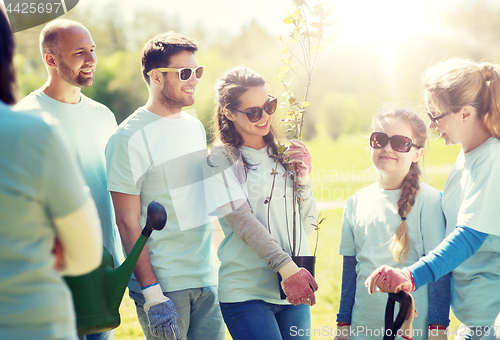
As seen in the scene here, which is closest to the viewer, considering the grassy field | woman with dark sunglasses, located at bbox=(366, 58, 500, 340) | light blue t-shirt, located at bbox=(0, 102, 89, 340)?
light blue t-shirt, located at bbox=(0, 102, 89, 340)

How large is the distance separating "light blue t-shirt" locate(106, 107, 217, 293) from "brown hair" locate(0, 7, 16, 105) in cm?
104

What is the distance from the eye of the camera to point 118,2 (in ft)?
115

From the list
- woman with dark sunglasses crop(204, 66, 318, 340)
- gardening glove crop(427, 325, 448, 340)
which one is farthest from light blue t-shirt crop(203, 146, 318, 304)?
gardening glove crop(427, 325, 448, 340)

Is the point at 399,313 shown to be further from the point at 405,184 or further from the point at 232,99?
the point at 232,99

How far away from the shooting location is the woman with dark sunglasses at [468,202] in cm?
181

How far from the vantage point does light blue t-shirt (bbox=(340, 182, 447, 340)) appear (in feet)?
6.88

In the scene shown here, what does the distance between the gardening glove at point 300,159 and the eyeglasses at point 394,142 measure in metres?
0.39

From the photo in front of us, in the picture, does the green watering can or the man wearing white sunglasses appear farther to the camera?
the man wearing white sunglasses

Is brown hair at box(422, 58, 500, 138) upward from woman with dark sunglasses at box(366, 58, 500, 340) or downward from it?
upward

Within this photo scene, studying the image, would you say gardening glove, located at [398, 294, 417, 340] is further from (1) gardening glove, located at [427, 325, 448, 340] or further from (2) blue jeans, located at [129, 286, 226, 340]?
(2) blue jeans, located at [129, 286, 226, 340]

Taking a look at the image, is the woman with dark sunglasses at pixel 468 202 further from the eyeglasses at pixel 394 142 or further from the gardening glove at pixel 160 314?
the gardening glove at pixel 160 314

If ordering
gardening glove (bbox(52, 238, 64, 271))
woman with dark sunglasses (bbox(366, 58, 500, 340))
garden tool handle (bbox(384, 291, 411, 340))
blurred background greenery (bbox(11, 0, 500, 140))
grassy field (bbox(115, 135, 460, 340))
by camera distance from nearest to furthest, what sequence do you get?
1. gardening glove (bbox(52, 238, 64, 271))
2. garden tool handle (bbox(384, 291, 411, 340))
3. woman with dark sunglasses (bbox(366, 58, 500, 340))
4. grassy field (bbox(115, 135, 460, 340))
5. blurred background greenery (bbox(11, 0, 500, 140))

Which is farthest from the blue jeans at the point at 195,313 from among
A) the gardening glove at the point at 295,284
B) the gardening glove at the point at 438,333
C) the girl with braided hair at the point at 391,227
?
the gardening glove at the point at 438,333

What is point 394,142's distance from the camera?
2.26 m
